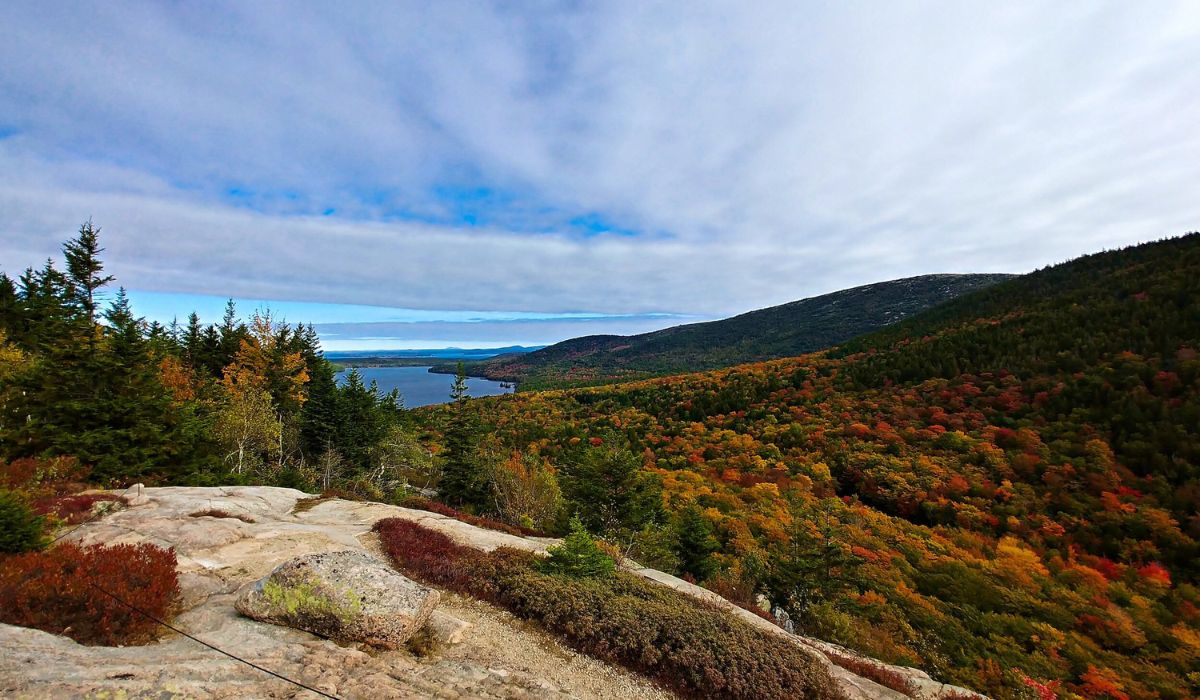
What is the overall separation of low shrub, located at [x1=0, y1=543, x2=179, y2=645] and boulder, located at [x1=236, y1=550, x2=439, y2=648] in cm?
105

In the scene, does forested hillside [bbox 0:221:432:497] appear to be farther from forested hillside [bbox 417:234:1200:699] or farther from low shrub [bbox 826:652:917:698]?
low shrub [bbox 826:652:917:698]

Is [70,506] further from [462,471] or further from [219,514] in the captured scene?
[462,471]

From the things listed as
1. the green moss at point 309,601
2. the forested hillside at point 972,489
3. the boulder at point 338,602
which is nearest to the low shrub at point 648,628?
the boulder at point 338,602

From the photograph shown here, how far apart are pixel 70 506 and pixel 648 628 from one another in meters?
13.7

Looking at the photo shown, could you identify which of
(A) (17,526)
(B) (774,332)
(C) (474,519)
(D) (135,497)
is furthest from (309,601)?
(B) (774,332)

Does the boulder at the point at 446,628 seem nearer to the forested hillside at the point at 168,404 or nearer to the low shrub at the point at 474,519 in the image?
the low shrub at the point at 474,519

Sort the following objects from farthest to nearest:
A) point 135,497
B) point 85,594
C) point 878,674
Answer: point 135,497
point 878,674
point 85,594

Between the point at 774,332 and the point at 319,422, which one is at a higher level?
the point at 774,332

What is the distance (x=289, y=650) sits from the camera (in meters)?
5.23

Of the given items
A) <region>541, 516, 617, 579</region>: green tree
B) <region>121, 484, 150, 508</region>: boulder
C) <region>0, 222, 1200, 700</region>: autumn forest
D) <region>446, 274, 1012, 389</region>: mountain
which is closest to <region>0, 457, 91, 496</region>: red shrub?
<region>0, 222, 1200, 700</region>: autumn forest

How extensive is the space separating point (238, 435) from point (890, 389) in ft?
179

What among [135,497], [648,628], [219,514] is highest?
[135,497]

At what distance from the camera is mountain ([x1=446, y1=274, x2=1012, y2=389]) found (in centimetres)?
13650

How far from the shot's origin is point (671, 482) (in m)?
29.9
